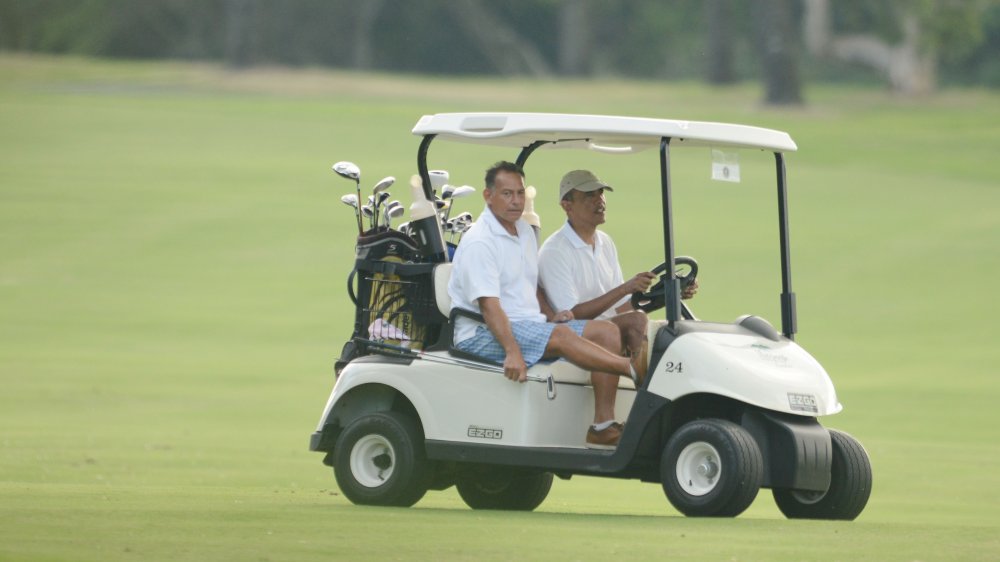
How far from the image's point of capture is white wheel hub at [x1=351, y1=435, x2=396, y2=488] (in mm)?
8938

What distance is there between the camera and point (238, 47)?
1848 inches

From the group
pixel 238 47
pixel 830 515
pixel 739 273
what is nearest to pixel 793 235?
pixel 739 273

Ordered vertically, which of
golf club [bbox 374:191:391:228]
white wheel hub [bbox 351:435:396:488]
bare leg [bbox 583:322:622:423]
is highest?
golf club [bbox 374:191:391:228]

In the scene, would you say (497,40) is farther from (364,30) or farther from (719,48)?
(719,48)

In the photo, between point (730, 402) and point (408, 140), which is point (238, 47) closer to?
point (408, 140)

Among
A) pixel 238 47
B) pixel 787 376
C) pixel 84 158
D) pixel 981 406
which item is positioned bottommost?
pixel 981 406

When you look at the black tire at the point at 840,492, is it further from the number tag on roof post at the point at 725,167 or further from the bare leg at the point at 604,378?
the number tag on roof post at the point at 725,167

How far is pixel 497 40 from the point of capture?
209 feet

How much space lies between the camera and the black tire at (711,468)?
7.93 meters

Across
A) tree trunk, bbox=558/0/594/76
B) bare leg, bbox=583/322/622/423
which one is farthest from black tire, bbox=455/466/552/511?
tree trunk, bbox=558/0/594/76

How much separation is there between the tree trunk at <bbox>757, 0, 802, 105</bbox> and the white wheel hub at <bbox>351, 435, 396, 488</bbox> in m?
32.6

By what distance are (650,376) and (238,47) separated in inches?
1568

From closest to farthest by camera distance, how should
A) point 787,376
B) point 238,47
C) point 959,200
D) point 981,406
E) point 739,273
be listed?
point 787,376 < point 981,406 < point 739,273 < point 959,200 < point 238,47

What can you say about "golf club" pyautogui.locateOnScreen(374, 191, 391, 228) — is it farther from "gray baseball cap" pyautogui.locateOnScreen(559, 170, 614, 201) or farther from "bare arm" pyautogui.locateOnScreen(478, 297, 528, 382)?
"bare arm" pyautogui.locateOnScreen(478, 297, 528, 382)
